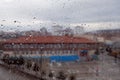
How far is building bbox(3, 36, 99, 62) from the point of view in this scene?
50.2ft

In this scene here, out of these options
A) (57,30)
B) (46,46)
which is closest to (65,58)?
(46,46)

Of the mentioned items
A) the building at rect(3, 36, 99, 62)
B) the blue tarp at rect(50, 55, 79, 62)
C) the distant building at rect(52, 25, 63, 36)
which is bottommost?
the blue tarp at rect(50, 55, 79, 62)

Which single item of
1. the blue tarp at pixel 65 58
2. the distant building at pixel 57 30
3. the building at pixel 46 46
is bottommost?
the blue tarp at pixel 65 58

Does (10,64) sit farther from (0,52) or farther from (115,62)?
(115,62)

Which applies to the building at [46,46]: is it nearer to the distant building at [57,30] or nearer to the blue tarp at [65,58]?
the blue tarp at [65,58]

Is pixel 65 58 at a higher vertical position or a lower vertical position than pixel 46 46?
lower

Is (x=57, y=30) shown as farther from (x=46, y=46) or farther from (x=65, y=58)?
(x=65, y=58)

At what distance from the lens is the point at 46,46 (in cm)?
1591

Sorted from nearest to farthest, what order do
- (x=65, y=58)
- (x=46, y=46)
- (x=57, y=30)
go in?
(x=65, y=58) → (x=46, y=46) → (x=57, y=30)

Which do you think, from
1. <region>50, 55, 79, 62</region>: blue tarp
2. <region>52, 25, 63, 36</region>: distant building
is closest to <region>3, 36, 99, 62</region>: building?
<region>50, 55, 79, 62</region>: blue tarp

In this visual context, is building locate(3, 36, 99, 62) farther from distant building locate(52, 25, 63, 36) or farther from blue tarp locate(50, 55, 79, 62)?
distant building locate(52, 25, 63, 36)

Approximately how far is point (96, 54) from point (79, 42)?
191 cm

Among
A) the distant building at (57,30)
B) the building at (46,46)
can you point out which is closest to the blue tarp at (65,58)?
the building at (46,46)

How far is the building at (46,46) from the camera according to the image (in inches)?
602
